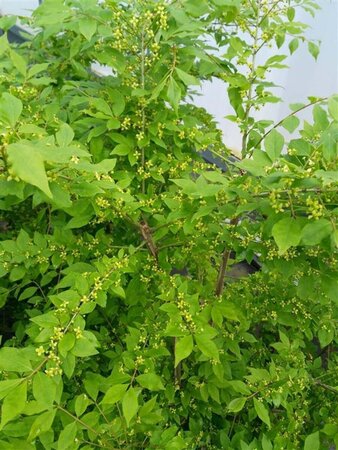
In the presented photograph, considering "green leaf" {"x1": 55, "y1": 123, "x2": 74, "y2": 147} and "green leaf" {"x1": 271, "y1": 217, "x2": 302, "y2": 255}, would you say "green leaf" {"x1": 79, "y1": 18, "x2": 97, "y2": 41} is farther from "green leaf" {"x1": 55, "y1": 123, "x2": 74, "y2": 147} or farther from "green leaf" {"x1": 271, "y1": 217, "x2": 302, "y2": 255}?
"green leaf" {"x1": 271, "y1": 217, "x2": 302, "y2": 255}

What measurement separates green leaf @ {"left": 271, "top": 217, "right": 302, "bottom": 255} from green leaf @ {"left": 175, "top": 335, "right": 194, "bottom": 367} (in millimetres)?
330

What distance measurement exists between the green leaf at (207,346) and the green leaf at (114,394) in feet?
0.64

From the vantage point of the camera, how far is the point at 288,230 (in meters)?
0.81

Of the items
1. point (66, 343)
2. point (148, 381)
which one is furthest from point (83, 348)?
point (148, 381)

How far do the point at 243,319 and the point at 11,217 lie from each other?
3.67 feet

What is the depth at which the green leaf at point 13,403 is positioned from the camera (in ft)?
2.56

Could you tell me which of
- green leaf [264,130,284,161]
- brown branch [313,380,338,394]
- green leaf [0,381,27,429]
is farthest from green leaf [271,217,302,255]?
brown branch [313,380,338,394]

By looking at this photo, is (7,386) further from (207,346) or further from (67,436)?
(207,346)

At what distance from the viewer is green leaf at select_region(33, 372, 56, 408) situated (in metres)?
0.81

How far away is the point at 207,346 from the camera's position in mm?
989

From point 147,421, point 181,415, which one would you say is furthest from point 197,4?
point 181,415

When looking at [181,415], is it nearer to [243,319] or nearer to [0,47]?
[243,319]

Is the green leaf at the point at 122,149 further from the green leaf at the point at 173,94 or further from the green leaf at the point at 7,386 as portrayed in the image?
the green leaf at the point at 7,386

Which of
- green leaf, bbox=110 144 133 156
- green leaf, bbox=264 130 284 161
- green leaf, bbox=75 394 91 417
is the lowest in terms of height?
green leaf, bbox=75 394 91 417
